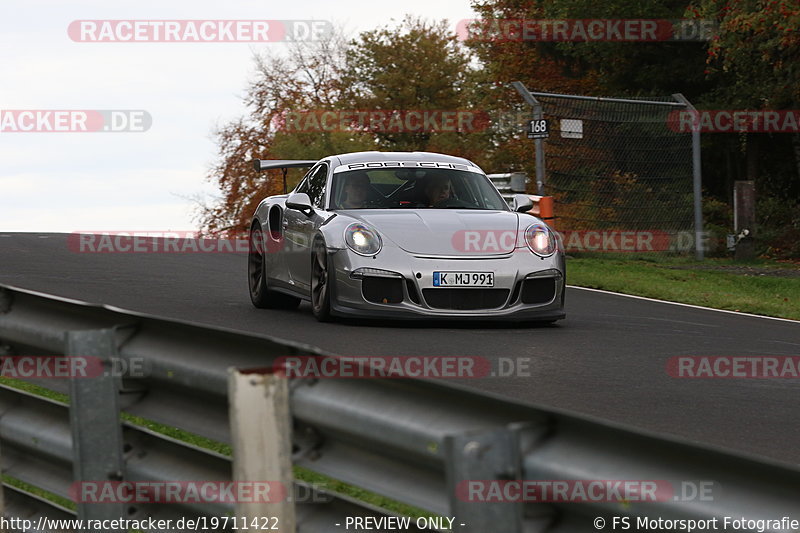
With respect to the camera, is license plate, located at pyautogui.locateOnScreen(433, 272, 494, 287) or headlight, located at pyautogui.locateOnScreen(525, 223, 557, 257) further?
headlight, located at pyautogui.locateOnScreen(525, 223, 557, 257)

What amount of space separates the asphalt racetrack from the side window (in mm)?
1095

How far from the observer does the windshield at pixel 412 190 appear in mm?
11359

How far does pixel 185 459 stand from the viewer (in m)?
3.35

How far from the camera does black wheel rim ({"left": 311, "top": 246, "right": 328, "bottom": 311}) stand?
10.5 meters

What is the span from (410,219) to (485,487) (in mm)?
8510

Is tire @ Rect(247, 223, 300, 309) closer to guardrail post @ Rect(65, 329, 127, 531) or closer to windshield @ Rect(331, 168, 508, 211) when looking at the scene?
windshield @ Rect(331, 168, 508, 211)

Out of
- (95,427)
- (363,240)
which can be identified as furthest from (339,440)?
(363,240)

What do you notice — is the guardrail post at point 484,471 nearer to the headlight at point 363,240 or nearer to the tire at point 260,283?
the headlight at point 363,240

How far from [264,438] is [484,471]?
2.48ft

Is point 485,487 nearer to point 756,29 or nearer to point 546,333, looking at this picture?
point 546,333

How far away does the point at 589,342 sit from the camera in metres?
10.0
